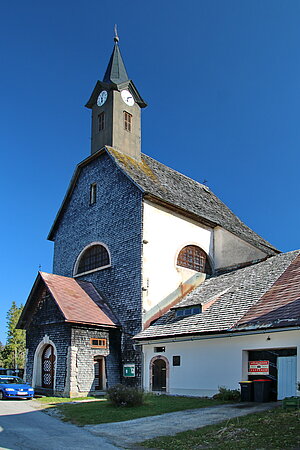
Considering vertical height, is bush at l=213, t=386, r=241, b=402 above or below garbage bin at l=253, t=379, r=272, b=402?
below

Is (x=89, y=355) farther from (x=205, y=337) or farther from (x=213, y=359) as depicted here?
(x=213, y=359)

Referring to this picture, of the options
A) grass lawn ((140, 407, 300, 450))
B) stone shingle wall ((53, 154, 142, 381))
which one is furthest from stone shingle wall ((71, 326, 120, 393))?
grass lawn ((140, 407, 300, 450))

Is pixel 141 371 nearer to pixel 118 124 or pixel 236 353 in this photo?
pixel 236 353

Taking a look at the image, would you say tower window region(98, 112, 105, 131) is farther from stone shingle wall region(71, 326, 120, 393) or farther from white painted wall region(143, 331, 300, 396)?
white painted wall region(143, 331, 300, 396)

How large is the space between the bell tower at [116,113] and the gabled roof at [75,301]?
934 centimetres

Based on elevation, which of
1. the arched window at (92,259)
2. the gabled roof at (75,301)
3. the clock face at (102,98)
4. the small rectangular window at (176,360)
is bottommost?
the small rectangular window at (176,360)

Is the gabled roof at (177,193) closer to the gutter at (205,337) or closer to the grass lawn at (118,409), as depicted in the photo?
Answer: the gutter at (205,337)

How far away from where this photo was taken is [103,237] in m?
27.1

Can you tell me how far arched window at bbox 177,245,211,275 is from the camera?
87.4ft

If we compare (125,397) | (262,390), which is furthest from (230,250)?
(125,397)

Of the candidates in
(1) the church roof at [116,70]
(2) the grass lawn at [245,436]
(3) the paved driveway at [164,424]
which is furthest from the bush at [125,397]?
(1) the church roof at [116,70]

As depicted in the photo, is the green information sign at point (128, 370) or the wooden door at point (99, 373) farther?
the green information sign at point (128, 370)

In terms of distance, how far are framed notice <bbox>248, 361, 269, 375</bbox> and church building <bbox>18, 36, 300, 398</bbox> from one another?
0.09 meters

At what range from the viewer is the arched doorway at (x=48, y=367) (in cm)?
2327
